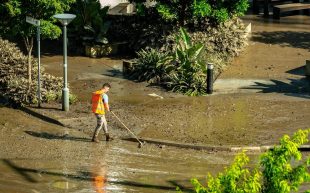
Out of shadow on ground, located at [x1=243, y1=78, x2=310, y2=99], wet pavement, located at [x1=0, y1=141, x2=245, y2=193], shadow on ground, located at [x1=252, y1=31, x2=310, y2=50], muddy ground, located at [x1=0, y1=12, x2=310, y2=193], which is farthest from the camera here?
shadow on ground, located at [x1=252, y1=31, x2=310, y2=50]

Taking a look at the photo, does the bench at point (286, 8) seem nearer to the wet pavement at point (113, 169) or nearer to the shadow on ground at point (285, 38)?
the shadow on ground at point (285, 38)

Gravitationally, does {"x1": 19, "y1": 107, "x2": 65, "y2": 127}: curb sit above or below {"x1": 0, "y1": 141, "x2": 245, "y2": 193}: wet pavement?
above

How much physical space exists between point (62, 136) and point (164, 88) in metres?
5.11

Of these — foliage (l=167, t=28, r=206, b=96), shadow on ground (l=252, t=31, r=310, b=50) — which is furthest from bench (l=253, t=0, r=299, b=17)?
foliage (l=167, t=28, r=206, b=96)

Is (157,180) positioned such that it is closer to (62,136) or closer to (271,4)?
(62,136)

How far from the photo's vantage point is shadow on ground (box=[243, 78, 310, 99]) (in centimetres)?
2127

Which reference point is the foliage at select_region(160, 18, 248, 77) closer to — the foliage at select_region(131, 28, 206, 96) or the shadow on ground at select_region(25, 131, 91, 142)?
the foliage at select_region(131, 28, 206, 96)

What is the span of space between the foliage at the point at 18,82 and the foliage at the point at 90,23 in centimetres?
411

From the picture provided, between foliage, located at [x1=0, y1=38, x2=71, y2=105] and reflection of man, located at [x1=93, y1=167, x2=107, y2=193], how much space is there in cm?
526

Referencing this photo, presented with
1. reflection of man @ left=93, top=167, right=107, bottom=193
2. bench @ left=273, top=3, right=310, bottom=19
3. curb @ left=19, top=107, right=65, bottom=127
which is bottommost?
reflection of man @ left=93, top=167, right=107, bottom=193

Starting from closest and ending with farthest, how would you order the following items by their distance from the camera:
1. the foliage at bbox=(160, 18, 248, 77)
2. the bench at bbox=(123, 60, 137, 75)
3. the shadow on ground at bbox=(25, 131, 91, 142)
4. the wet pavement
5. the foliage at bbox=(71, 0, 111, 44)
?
the wet pavement < the shadow on ground at bbox=(25, 131, 91, 142) < the bench at bbox=(123, 60, 137, 75) < the foliage at bbox=(160, 18, 248, 77) < the foliage at bbox=(71, 0, 111, 44)

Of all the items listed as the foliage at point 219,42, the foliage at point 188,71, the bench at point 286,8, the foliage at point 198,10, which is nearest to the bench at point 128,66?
the foliage at point 219,42

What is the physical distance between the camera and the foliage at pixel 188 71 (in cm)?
2139

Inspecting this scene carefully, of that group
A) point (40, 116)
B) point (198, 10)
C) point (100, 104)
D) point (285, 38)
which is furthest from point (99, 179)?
point (285, 38)
